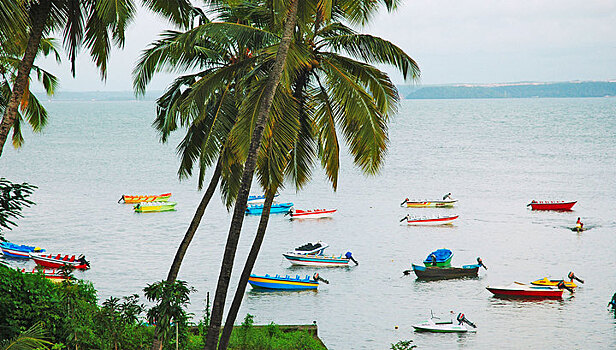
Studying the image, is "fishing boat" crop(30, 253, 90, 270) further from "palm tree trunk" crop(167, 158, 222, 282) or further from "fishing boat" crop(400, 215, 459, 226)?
"fishing boat" crop(400, 215, 459, 226)

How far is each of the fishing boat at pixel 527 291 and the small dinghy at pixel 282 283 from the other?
10.1 m

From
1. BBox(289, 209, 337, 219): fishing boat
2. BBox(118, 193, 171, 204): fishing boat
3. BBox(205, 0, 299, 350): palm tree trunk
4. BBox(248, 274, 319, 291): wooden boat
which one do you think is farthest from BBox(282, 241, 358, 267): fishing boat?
BBox(205, 0, 299, 350): palm tree trunk

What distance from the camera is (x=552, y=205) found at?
64875 millimetres

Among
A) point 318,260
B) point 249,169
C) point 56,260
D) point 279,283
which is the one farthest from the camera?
point 318,260

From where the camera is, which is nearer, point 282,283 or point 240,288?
point 240,288

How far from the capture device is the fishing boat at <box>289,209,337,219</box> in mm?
60750

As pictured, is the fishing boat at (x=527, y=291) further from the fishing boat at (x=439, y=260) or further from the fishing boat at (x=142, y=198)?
the fishing boat at (x=142, y=198)

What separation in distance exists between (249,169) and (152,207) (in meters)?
53.8

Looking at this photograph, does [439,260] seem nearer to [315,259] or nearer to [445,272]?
[445,272]

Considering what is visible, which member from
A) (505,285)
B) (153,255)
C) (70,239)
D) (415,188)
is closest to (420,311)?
(505,285)

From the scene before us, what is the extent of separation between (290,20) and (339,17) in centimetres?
236

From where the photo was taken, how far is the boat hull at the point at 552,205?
6425 centimetres

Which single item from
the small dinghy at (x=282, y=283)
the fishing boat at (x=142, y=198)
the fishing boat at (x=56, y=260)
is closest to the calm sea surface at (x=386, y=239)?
the small dinghy at (x=282, y=283)

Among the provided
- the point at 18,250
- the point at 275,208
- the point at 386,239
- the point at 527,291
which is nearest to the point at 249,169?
the point at 527,291
